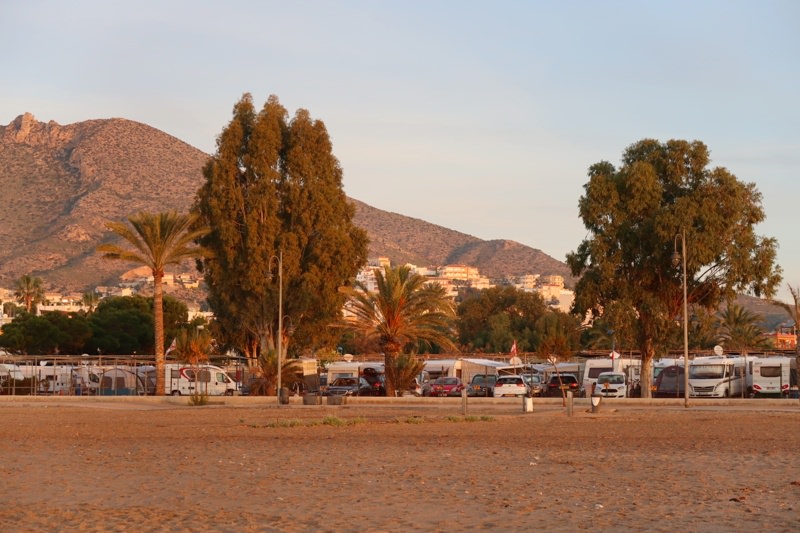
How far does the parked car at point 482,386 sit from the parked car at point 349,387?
5.30 m

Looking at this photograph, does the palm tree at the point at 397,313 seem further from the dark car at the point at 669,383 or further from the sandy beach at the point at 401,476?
the sandy beach at the point at 401,476

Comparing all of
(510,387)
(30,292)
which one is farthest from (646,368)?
(30,292)

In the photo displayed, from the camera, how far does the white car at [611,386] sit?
53.0 meters

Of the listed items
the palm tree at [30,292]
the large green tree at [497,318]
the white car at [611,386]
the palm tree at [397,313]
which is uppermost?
the palm tree at [30,292]

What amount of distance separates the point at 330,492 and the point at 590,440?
10.9 metres

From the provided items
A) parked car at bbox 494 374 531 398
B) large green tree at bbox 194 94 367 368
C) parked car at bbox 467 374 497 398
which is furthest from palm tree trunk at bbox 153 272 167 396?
parked car at bbox 494 374 531 398

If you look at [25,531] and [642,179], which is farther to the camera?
[642,179]

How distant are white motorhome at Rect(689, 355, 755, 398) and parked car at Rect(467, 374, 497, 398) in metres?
10.1

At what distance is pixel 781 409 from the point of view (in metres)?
41.7

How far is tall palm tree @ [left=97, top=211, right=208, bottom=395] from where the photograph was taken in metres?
55.4

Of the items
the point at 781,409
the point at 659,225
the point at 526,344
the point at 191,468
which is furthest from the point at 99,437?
the point at 526,344

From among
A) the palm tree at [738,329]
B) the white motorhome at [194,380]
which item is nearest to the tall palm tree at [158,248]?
the white motorhome at [194,380]

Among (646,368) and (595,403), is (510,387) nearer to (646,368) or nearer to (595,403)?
(646,368)

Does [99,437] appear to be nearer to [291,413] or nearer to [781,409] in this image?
[291,413]
